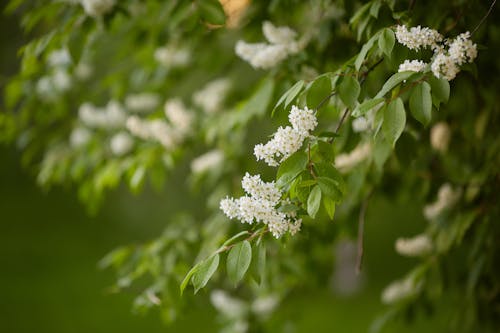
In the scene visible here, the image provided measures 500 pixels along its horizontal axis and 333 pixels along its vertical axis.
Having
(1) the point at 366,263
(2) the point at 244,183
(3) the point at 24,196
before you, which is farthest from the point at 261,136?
(2) the point at 244,183

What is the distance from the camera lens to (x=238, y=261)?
51.3 inches

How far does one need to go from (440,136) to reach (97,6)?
1587 mm

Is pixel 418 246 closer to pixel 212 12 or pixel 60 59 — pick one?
pixel 212 12

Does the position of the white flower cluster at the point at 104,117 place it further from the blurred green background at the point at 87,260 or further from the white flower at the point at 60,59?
the blurred green background at the point at 87,260

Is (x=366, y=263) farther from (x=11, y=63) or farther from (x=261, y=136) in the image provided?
(x=11, y=63)

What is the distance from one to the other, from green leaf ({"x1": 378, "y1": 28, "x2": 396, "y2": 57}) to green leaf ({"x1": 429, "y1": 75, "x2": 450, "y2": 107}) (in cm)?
14

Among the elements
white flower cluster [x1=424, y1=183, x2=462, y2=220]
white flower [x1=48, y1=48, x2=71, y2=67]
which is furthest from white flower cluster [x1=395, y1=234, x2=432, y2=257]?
white flower [x1=48, y1=48, x2=71, y2=67]

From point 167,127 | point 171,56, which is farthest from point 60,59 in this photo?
point 167,127

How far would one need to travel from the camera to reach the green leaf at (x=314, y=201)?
1.22 m

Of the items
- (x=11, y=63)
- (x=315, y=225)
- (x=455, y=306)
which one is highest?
(x=11, y=63)

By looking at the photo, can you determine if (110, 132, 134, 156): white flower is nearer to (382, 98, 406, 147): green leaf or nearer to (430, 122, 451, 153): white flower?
(430, 122, 451, 153): white flower

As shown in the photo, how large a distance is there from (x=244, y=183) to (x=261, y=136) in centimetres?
468

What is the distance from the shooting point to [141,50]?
9.18 feet

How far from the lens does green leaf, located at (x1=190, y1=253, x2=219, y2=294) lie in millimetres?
1301
